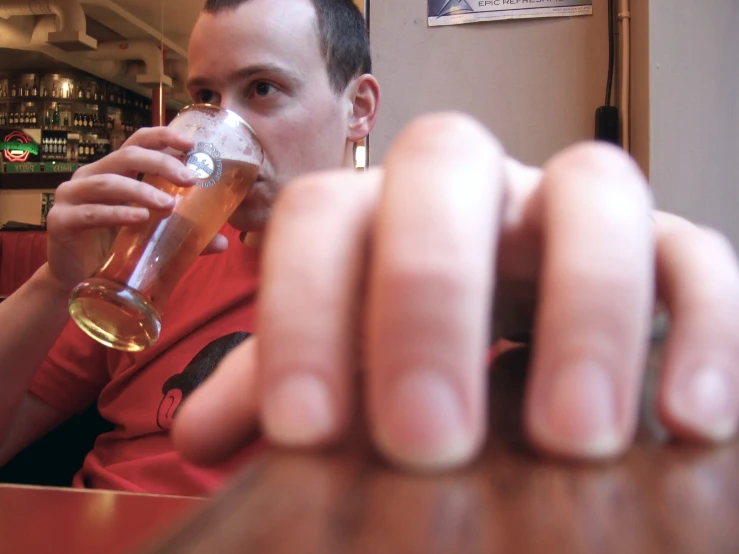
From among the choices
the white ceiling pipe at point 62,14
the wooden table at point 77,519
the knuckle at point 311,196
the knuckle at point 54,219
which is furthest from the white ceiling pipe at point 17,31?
the knuckle at point 311,196

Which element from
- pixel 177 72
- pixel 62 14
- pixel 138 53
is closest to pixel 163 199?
pixel 62 14

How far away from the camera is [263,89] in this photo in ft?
3.22

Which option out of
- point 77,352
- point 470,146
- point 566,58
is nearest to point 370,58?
point 566,58

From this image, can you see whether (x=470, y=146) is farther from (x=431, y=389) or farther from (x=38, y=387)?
(x=38, y=387)

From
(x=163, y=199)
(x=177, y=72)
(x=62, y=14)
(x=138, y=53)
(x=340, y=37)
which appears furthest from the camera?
(x=177, y=72)

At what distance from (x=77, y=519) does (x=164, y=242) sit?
0.34m

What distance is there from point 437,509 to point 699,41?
4.03 feet

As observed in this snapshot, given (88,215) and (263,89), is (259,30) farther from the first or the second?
(88,215)

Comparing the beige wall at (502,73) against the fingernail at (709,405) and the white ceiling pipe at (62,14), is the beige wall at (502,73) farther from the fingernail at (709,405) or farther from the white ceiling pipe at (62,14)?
the white ceiling pipe at (62,14)

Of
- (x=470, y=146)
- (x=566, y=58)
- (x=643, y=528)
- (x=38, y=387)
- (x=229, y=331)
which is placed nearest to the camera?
(x=643, y=528)

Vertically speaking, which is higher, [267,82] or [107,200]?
[267,82]

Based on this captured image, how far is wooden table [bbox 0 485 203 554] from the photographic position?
36cm

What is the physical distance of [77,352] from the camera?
1.08m

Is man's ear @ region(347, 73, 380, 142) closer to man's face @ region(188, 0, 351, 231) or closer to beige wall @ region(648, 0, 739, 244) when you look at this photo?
man's face @ region(188, 0, 351, 231)
